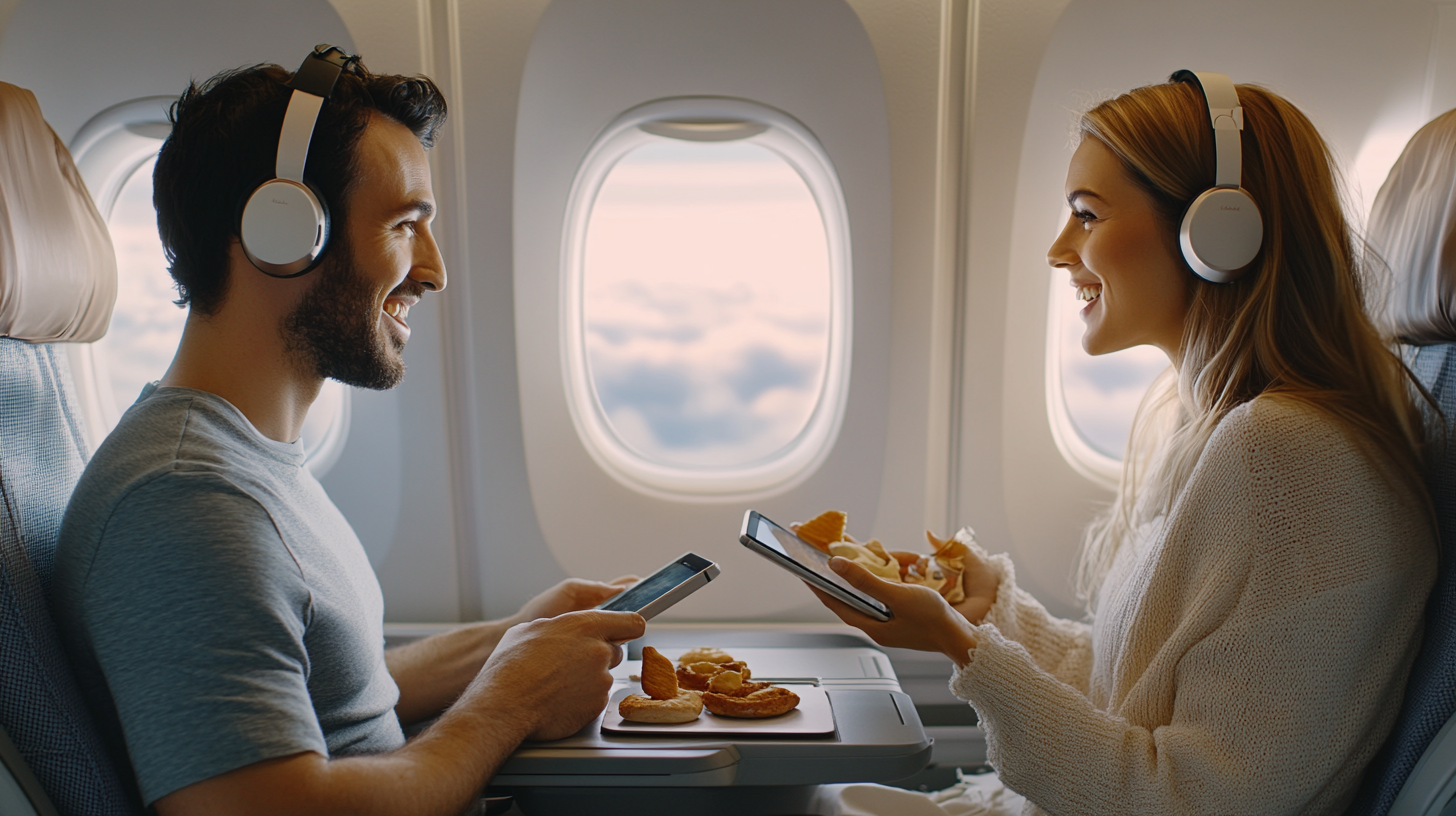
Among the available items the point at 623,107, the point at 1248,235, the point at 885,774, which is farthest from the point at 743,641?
the point at 623,107

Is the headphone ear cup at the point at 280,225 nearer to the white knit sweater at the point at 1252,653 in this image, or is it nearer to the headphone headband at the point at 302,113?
the headphone headband at the point at 302,113

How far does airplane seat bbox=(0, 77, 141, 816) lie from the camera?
Answer: 1076 millimetres

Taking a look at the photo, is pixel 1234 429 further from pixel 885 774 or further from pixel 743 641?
pixel 743 641

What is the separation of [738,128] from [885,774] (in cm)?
180

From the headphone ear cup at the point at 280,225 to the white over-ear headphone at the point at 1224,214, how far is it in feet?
4.34

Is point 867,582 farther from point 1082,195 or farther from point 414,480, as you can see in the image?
point 414,480

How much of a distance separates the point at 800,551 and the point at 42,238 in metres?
1.26

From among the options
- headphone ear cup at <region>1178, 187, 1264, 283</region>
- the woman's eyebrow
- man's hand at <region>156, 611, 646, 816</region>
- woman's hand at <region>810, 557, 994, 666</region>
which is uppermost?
the woman's eyebrow

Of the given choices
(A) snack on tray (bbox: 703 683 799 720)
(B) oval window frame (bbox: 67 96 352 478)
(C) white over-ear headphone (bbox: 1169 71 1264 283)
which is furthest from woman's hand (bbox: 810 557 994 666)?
(B) oval window frame (bbox: 67 96 352 478)

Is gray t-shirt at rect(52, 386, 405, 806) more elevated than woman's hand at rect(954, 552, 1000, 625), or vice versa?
gray t-shirt at rect(52, 386, 405, 806)

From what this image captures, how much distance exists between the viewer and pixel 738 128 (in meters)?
2.51

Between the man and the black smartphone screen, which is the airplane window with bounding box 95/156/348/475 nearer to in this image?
Answer: the man

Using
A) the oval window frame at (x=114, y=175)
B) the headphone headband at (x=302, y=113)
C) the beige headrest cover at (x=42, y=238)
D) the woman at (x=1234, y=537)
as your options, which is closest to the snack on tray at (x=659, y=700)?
the woman at (x=1234, y=537)

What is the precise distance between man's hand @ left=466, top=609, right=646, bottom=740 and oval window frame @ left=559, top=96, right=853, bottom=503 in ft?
3.86
